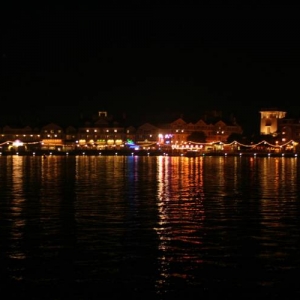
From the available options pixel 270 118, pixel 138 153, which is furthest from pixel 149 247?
pixel 270 118

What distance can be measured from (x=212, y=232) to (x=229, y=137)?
8926 cm

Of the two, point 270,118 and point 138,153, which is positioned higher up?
point 270,118

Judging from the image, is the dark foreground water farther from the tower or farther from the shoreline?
the tower

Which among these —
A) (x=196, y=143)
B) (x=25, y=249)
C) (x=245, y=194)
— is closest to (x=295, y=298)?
(x=25, y=249)

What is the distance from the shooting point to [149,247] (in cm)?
1319

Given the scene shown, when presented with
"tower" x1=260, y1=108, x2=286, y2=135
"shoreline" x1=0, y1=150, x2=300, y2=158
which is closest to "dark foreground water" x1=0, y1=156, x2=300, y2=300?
"shoreline" x1=0, y1=150, x2=300, y2=158

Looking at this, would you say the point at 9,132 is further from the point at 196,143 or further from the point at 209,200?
the point at 209,200

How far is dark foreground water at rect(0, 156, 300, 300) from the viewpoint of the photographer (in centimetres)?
1012

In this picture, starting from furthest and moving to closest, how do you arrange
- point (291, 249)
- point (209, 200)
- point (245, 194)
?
1. point (245, 194)
2. point (209, 200)
3. point (291, 249)

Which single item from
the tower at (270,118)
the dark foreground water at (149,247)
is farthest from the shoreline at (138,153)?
the dark foreground water at (149,247)

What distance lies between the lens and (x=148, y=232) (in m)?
15.1

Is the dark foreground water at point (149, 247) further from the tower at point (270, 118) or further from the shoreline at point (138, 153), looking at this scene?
the tower at point (270, 118)

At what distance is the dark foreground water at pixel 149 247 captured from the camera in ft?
33.2

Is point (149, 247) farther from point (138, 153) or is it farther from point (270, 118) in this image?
point (270, 118)
